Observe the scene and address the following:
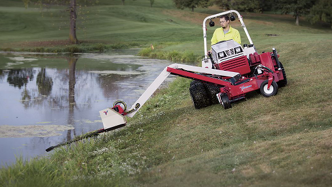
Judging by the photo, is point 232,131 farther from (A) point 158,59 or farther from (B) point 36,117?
(A) point 158,59

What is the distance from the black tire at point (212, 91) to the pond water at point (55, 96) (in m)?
2.92

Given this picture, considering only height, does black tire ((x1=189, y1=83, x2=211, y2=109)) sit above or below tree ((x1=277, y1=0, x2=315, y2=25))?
below

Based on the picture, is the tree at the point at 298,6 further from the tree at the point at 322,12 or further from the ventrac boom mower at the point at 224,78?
the ventrac boom mower at the point at 224,78

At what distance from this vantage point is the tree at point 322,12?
5712 cm

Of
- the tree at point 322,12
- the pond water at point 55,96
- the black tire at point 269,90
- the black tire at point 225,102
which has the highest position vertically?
the tree at point 322,12

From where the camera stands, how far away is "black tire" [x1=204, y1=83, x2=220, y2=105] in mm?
10211

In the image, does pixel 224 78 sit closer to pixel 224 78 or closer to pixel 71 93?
pixel 224 78

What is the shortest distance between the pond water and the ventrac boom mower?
5.63ft

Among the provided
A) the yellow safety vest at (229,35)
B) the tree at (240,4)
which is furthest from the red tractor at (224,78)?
the tree at (240,4)

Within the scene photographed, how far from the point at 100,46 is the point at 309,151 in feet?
111

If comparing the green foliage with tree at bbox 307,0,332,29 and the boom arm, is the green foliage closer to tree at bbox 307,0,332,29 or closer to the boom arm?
tree at bbox 307,0,332,29

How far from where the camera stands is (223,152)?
671 centimetres

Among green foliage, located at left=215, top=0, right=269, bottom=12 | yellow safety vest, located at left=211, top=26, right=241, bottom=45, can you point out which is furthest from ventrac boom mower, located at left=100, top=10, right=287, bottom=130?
green foliage, located at left=215, top=0, right=269, bottom=12

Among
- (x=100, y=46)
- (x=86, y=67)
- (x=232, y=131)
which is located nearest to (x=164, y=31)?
(x=100, y=46)
